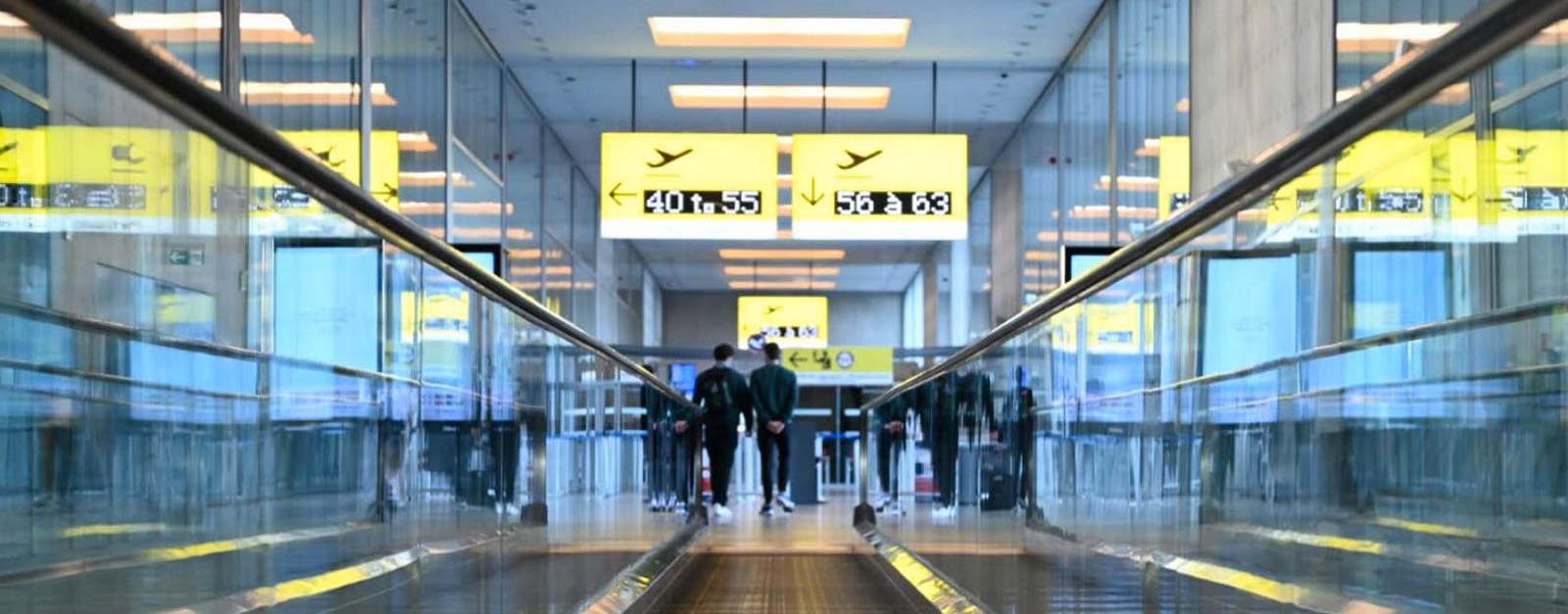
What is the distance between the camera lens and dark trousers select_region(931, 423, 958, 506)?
23.6ft

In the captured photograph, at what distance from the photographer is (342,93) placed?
457 inches

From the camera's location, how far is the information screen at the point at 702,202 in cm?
1666

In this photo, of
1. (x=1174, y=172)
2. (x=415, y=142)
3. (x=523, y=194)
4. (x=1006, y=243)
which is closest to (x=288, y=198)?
(x=415, y=142)

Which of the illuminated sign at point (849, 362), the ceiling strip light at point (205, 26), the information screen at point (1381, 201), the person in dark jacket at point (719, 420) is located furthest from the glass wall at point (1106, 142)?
the information screen at point (1381, 201)

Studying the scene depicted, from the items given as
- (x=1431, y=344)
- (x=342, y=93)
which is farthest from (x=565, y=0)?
(x=1431, y=344)

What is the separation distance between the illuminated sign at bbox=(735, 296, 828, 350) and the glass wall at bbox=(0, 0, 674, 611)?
3256cm

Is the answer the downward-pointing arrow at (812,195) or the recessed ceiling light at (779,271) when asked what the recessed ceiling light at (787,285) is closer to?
the recessed ceiling light at (779,271)

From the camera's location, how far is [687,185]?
1678 cm

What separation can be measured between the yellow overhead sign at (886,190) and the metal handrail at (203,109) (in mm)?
13200

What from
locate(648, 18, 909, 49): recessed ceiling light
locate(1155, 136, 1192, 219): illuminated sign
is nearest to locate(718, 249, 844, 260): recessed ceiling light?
locate(648, 18, 909, 49): recessed ceiling light

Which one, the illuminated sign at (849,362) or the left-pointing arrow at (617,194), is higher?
the left-pointing arrow at (617,194)

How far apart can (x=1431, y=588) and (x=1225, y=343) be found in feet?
3.36

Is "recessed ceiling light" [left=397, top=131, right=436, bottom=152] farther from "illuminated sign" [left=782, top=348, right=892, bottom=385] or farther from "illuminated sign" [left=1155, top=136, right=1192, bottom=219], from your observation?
"illuminated sign" [left=782, top=348, right=892, bottom=385]

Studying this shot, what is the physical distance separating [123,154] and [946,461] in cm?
576
